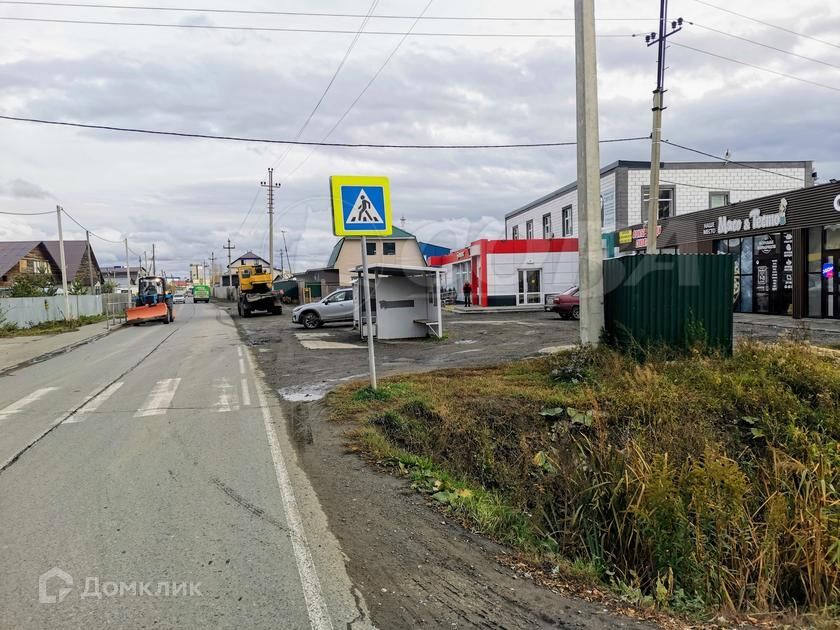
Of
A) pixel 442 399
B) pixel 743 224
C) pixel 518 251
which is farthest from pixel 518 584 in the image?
pixel 518 251

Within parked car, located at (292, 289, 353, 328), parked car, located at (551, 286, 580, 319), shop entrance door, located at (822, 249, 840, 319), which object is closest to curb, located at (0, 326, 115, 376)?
parked car, located at (292, 289, 353, 328)

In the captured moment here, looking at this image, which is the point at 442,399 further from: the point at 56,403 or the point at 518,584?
the point at 56,403

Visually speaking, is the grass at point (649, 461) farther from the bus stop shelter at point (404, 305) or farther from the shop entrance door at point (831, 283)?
the shop entrance door at point (831, 283)

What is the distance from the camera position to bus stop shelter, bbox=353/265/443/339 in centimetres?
1834

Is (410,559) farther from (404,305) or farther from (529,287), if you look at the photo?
(529,287)

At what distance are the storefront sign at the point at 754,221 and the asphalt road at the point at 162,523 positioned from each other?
68.1 feet

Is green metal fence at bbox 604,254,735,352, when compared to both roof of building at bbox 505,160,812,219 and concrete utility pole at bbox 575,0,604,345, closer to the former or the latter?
concrete utility pole at bbox 575,0,604,345

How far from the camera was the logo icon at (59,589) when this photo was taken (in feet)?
11.4

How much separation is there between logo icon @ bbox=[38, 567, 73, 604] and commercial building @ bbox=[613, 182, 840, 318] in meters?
22.7

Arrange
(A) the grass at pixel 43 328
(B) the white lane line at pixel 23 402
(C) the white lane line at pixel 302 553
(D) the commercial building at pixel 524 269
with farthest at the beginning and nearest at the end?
(D) the commercial building at pixel 524 269, (A) the grass at pixel 43 328, (B) the white lane line at pixel 23 402, (C) the white lane line at pixel 302 553

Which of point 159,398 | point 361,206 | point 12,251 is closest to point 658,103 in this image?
point 361,206

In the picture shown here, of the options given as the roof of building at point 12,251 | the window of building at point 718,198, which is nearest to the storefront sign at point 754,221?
the window of building at point 718,198

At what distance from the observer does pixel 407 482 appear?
5.55 m

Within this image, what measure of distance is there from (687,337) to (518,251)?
86.8 feet
